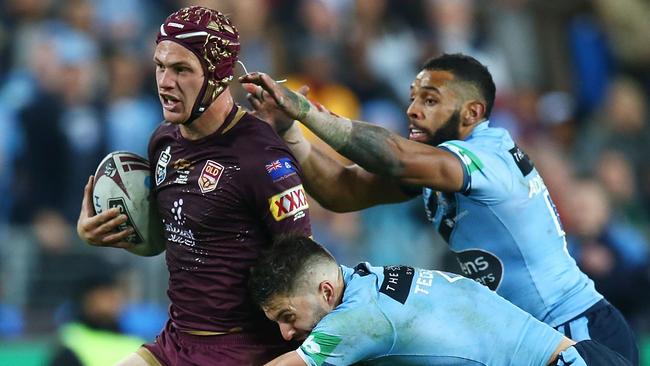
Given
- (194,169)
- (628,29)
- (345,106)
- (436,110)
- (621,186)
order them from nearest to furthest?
1. (194,169)
2. (436,110)
3. (345,106)
4. (621,186)
5. (628,29)

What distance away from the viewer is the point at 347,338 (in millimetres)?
5434

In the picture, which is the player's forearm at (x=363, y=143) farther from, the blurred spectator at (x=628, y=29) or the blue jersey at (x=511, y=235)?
the blurred spectator at (x=628, y=29)

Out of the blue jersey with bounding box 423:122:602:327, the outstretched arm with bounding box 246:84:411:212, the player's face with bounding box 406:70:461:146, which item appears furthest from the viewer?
the outstretched arm with bounding box 246:84:411:212

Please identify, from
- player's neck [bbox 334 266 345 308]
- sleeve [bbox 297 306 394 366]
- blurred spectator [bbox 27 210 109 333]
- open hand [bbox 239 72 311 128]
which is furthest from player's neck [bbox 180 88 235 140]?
blurred spectator [bbox 27 210 109 333]

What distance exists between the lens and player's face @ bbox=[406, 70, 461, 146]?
662 cm

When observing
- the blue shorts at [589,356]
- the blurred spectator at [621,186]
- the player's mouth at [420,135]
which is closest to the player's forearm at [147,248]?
the player's mouth at [420,135]

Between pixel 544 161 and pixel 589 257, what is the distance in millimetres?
2006

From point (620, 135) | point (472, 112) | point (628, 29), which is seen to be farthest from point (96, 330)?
point (628, 29)

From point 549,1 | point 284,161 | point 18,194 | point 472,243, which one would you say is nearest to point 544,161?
point 549,1

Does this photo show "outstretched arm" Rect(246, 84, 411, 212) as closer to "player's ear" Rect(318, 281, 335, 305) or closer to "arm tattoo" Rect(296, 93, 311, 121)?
"arm tattoo" Rect(296, 93, 311, 121)

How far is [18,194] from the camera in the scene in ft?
36.1

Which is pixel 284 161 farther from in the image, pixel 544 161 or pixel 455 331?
pixel 544 161

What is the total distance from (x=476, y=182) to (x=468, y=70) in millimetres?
739

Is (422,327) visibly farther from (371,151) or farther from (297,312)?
(371,151)
